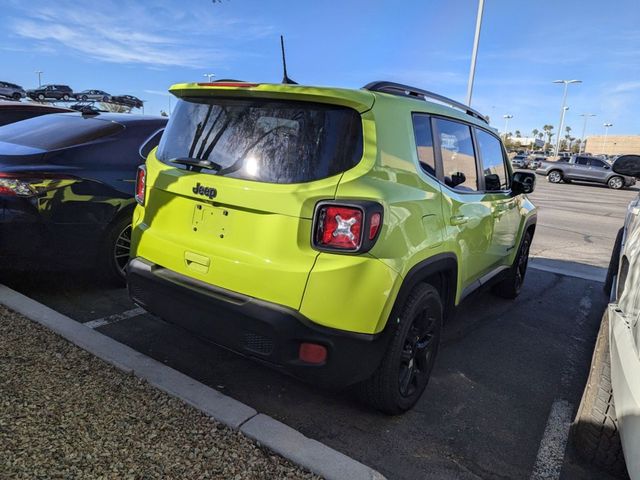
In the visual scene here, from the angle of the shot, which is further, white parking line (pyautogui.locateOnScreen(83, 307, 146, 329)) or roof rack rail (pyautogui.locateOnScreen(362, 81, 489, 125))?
white parking line (pyautogui.locateOnScreen(83, 307, 146, 329))

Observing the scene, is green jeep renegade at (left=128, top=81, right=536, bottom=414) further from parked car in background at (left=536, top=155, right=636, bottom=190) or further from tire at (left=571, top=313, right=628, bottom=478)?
parked car in background at (left=536, top=155, right=636, bottom=190)

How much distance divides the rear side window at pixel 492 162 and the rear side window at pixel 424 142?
1.16 meters

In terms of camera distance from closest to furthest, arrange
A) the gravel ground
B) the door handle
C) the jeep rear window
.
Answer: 1. the gravel ground
2. the jeep rear window
3. the door handle

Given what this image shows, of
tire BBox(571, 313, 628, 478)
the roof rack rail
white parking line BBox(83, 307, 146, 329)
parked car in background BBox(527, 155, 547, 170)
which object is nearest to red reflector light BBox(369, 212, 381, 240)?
the roof rack rail

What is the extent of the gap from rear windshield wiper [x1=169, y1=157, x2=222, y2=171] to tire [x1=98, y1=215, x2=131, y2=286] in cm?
175

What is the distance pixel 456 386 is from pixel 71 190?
3321mm

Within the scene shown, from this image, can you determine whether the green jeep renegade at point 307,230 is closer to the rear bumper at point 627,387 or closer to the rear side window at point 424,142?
the rear side window at point 424,142

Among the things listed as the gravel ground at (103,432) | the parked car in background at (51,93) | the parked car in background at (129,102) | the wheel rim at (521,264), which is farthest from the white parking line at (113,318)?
the parked car in background at (51,93)

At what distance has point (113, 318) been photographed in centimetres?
402

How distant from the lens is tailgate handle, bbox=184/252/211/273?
8.72ft

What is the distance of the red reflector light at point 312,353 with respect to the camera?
2.40 m

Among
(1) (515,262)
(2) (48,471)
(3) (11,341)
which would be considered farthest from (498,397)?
(3) (11,341)

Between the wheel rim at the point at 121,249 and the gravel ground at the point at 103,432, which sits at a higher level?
the wheel rim at the point at 121,249

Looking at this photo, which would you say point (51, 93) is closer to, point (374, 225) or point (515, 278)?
point (515, 278)
